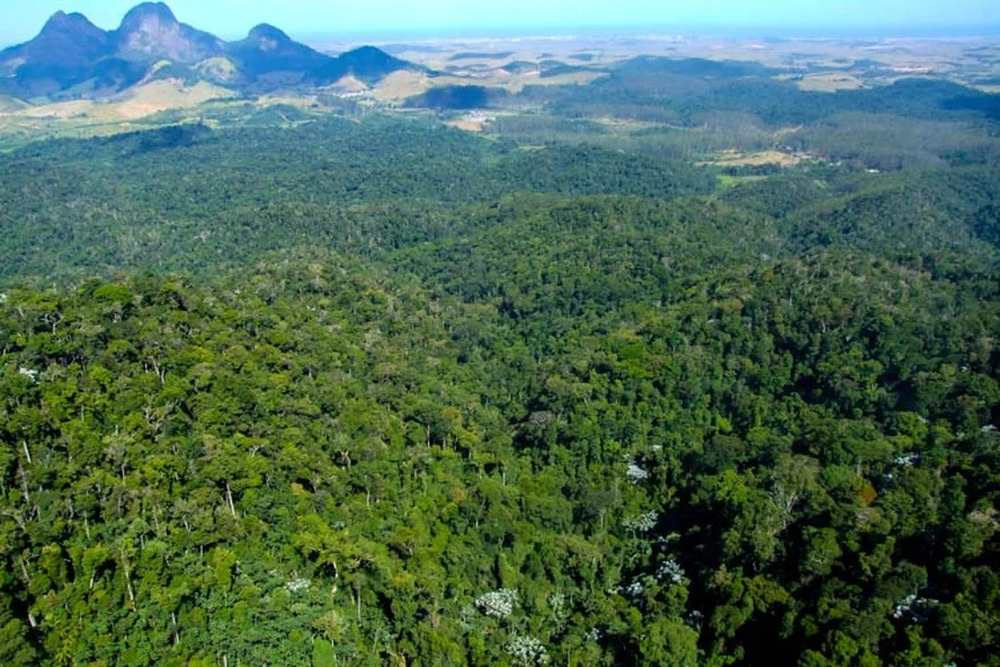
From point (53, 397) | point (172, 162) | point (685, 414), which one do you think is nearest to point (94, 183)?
point (172, 162)

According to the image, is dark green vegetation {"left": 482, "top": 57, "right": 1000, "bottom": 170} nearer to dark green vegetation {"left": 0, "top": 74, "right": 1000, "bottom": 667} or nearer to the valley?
the valley

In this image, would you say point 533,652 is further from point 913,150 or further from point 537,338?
point 913,150

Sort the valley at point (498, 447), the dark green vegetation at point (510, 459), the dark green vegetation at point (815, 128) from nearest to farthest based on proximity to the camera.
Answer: the dark green vegetation at point (510, 459)
the valley at point (498, 447)
the dark green vegetation at point (815, 128)

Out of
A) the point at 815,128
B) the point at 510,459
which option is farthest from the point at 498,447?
the point at 815,128

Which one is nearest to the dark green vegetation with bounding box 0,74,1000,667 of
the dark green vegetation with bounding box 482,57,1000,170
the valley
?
the valley

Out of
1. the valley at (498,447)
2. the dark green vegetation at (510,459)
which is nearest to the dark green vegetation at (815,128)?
the valley at (498,447)

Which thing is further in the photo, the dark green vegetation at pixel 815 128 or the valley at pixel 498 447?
the dark green vegetation at pixel 815 128

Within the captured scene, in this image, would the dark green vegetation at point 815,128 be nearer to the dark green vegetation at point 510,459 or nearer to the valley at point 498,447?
the valley at point 498,447

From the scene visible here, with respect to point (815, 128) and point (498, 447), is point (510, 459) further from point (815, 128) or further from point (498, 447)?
point (815, 128)
